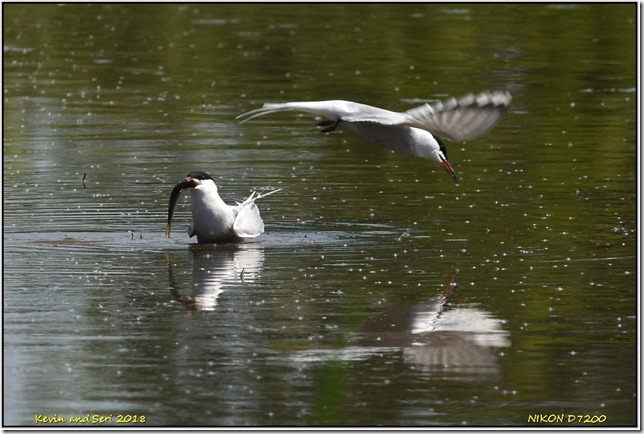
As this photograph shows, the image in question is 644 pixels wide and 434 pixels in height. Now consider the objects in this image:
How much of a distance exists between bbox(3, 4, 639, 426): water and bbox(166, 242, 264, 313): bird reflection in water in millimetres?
33

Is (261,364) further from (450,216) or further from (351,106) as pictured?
(450,216)

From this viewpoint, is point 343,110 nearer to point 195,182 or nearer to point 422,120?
point 422,120

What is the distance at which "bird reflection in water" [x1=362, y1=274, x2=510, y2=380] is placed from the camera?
8656 mm

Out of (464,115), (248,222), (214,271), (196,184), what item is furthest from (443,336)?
(196,184)

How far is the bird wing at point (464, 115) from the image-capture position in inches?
413

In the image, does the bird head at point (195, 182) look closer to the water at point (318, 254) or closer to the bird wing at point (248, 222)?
the bird wing at point (248, 222)

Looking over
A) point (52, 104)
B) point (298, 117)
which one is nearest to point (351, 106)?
point (298, 117)

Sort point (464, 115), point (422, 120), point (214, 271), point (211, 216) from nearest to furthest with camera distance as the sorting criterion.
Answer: point (464, 115)
point (422, 120)
point (214, 271)
point (211, 216)

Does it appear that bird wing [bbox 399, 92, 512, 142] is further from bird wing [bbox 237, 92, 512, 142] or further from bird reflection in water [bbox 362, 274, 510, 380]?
bird reflection in water [bbox 362, 274, 510, 380]

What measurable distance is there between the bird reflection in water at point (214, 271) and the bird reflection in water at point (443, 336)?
1194 mm

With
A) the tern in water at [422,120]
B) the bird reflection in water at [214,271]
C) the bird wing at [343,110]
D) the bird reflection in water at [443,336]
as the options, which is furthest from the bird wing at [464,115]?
the bird reflection in water at [214,271]

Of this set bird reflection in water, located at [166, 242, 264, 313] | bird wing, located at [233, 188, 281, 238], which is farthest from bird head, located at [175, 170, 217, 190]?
bird reflection in water, located at [166, 242, 264, 313]

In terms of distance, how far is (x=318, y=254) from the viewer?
1146 centimetres

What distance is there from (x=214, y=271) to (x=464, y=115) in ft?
6.63
